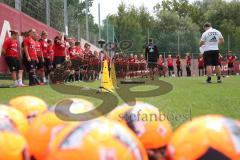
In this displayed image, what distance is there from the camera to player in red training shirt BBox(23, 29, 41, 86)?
14117mm

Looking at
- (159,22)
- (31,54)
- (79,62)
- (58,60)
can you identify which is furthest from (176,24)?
(31,54)

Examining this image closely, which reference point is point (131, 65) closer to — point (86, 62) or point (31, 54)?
point (86, 62)

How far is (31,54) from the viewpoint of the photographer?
14.4m

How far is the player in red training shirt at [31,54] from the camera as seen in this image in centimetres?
1412

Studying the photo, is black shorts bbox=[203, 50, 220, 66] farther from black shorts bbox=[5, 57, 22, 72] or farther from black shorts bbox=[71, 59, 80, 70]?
black shorts bbox=[71, 59, 80, 70]

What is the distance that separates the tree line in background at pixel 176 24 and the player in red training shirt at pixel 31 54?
82.2ft

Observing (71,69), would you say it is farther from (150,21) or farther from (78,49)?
(150,21)

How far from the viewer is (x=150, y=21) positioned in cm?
7200

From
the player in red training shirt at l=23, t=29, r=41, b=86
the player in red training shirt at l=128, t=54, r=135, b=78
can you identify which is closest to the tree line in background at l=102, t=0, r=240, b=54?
the player in red training shirt at l=128, t=54, r=135, b=78

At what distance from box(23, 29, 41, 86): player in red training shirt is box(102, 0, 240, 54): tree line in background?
2505 cm

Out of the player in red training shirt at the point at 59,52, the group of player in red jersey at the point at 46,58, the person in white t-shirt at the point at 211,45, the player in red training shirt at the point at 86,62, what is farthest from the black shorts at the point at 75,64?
the person in white t-shirt at the point at 211,45

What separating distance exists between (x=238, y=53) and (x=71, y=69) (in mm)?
30245

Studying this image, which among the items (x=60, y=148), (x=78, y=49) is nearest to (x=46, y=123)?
A: (x=60, y=148)

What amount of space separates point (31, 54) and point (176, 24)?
55.2 metres
